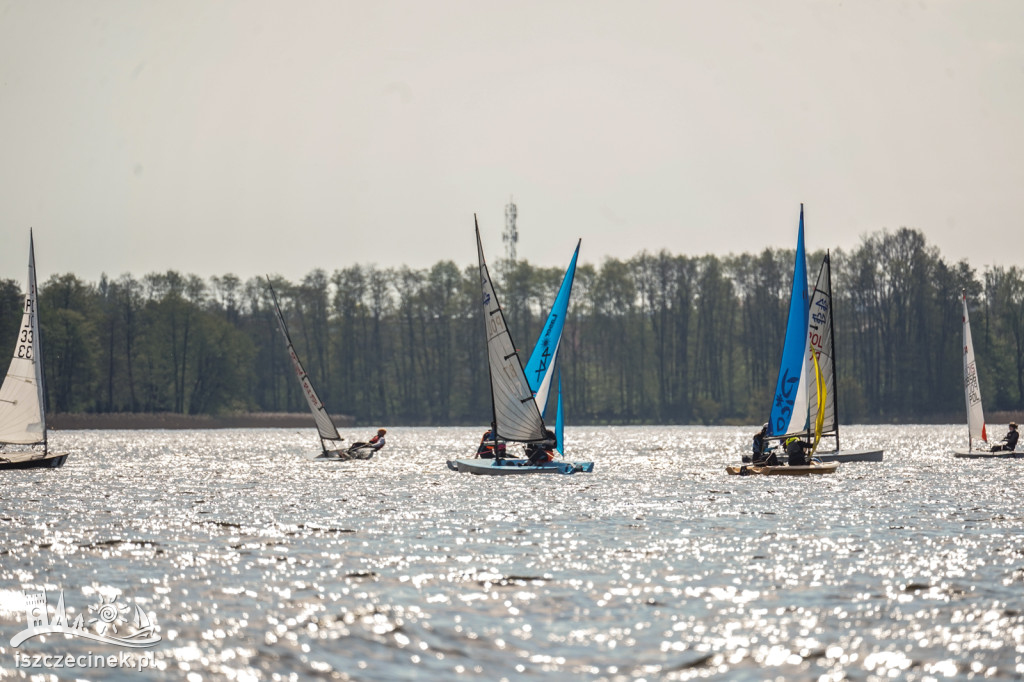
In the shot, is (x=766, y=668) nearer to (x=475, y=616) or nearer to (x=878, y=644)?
(x=878, y=644)

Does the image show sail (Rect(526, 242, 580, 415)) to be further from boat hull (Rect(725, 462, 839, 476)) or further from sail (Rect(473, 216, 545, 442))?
boat hull (Rect(725, 462, 839, 476))

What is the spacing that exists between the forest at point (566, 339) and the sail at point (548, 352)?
6169cm

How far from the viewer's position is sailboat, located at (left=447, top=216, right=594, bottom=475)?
34188 mm

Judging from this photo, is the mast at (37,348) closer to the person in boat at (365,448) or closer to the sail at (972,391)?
the person in boat at (365,448)

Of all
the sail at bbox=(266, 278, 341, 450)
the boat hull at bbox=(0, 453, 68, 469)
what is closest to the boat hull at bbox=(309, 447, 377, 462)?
the sail at bbox=(266, 278, 341, 450)

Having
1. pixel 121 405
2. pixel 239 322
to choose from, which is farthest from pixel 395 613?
pixel 239 322

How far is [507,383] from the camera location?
1356 inches

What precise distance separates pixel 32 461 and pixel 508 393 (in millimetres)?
17539

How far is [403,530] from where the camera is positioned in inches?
870

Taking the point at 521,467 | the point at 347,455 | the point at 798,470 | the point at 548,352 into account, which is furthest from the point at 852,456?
the point at 347,455

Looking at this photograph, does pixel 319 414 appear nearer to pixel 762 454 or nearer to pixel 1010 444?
pixel 762 454

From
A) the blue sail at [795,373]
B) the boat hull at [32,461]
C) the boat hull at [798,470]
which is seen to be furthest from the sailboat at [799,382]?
the boat hull at [32,461]

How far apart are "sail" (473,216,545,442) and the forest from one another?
64691mm

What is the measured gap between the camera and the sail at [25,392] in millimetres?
39344
